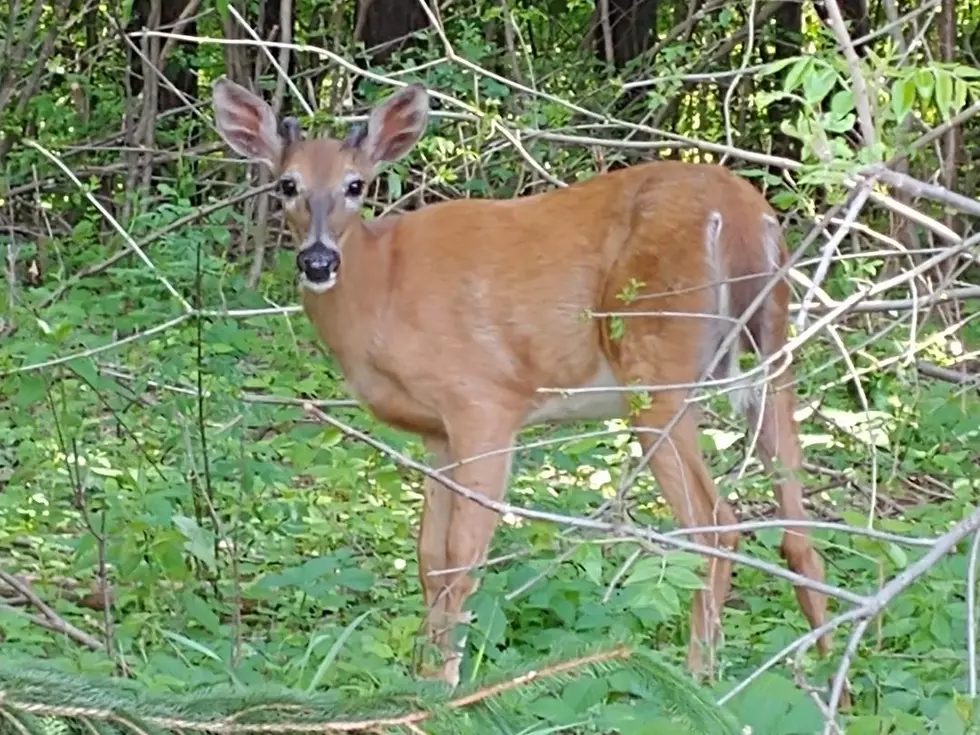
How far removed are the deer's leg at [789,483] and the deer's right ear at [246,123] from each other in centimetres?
190

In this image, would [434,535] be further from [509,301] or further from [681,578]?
[681,578]

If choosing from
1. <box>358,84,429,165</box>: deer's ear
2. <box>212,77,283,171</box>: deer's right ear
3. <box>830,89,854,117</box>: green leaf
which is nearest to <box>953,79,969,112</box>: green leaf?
<box>830,89,854,117</box>: green leaf

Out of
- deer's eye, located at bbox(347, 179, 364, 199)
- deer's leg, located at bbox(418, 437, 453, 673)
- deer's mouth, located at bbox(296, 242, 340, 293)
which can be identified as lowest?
deer's leg, located at bbox(418, 437, 453, 673)

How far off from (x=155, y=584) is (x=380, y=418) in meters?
1.13

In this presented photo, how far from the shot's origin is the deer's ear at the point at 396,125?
563cm

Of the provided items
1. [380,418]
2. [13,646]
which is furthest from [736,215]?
[13,646]

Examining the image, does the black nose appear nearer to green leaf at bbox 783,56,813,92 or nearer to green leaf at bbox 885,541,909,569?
green leaf at bbox 885,541,909,569

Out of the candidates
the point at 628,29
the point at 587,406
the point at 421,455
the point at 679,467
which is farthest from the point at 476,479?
the point at 628,29

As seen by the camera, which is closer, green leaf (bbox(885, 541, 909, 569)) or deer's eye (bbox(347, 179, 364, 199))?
green leaf (bbox(885, 541, 909, 569))

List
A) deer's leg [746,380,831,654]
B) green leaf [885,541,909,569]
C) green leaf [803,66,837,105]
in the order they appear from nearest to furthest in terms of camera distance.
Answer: green leaf [803,66,837,105] → green leaf [885,541,909,569] → deer's leg [746,380,831,654]

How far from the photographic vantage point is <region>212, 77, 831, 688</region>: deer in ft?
16.8

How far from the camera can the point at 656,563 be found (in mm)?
3006

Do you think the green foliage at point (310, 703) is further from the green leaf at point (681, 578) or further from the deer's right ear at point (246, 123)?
the deer's right ear at point (246, 123)

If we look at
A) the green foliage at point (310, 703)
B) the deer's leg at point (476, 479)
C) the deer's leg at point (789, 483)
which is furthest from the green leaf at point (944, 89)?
the deer's leg at point (476, 479)
